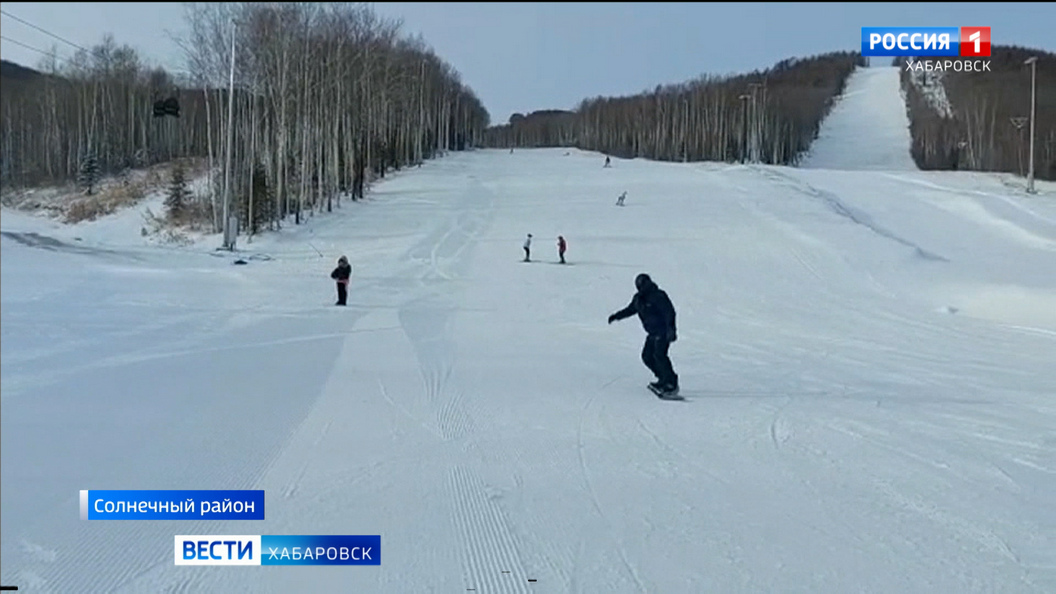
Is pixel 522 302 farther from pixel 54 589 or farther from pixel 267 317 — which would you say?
pixel 54 589

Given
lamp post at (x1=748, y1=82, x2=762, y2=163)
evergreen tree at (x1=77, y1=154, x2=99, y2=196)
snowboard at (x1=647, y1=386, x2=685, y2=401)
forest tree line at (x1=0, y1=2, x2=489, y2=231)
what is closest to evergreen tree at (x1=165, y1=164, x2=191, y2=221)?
forest tree line at (x1=0, y1=2, x2=489, y2=231)

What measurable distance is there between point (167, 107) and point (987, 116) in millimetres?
44217

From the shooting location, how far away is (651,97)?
13662 centimetres

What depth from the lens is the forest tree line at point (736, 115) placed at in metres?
104

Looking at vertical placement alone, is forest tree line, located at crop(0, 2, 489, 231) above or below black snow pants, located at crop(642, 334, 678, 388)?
above

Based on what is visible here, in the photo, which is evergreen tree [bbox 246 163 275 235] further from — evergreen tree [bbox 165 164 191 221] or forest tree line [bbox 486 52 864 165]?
forest tree line [bbox 486 52 864 165]

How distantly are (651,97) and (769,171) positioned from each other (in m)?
73.8

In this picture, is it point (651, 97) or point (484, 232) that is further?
point (651, 97)

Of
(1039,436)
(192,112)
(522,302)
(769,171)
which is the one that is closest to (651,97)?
(769,171)
